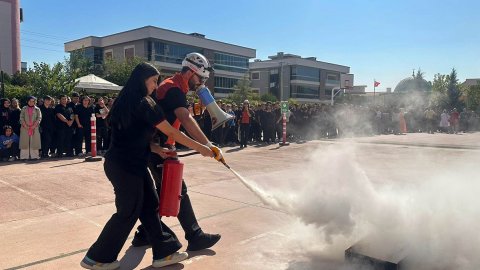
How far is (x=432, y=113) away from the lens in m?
27.6

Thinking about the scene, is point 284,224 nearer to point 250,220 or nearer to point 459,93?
point 250,220

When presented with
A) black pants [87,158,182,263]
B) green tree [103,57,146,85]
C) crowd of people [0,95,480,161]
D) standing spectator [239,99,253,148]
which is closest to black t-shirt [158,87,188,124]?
black pants [87,158,182,263]

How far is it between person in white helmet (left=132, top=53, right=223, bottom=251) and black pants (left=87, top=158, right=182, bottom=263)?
11.4 inches

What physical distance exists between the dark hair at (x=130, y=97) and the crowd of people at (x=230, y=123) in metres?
0.90

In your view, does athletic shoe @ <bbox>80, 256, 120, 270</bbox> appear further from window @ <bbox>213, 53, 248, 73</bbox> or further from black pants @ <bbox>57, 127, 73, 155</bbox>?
window @ <bbox>213, 53, 248, 73</bbox>

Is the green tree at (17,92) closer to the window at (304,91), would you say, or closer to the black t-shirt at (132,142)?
the black t-shirt at (132,142)

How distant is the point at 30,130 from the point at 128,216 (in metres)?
8.72

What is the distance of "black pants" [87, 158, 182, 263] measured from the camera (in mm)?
3420

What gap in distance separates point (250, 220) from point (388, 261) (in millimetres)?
2223

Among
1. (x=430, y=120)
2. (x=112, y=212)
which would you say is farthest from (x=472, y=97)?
(x=112, y=212)

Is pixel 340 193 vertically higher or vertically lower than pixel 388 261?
higher

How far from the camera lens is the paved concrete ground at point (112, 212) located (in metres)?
3.96

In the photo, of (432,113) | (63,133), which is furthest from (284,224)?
(432,113)

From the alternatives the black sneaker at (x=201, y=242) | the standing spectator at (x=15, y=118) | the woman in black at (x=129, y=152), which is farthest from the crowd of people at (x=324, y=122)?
the woman in black at (x=129, y=152)
